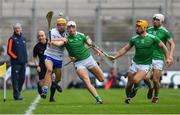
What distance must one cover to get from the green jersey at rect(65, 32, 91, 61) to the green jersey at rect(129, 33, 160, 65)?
113 centimetres

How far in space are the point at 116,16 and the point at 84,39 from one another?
73.2 feet

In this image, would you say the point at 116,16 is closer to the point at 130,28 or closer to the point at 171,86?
the point at 130,28

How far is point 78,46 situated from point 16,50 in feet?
11.1

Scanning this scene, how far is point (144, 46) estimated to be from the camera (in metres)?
15.8

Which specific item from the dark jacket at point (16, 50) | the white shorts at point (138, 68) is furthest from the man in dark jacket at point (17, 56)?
the white shorts at point (138, 68)

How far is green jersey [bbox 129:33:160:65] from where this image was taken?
15.8m

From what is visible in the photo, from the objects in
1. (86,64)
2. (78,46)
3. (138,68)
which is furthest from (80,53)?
(138,68)

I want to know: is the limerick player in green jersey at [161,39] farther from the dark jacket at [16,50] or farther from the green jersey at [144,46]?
the dark jacket at [16,50]

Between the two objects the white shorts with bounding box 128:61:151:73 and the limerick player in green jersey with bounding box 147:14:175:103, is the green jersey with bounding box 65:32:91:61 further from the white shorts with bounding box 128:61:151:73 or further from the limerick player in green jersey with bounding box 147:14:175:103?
the limerick player in green jersey with bounding box 147:14:175:103

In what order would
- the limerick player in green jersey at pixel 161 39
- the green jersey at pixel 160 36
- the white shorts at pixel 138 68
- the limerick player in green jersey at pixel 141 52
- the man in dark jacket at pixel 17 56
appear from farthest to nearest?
1. the man in dark jacket at pixel 17 56
2. the green jersey at pixel 160 36
3. the limerick player in green jersey at pixel 161 39
4. the white shorts at pixel 138 68
5. the limerick player in green jersey at pixel 141 52

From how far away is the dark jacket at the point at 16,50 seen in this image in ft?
60.7

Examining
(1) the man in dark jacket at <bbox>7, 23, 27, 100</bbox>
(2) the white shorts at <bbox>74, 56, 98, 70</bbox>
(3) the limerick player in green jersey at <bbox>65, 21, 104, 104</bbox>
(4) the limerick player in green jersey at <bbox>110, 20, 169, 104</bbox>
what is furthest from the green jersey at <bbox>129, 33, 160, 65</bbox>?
(1) the man in dark jacket at <bbox>7, 23, 27, 100</bbox>

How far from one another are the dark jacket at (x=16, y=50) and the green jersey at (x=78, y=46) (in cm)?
310

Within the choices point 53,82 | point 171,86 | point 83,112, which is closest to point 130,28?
point 171,86
